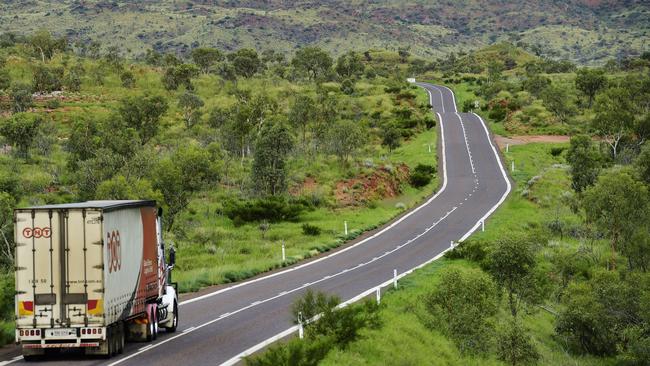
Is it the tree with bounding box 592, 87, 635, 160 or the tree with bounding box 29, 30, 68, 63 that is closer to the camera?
the tree with bounding box 592, 87, 635, 160

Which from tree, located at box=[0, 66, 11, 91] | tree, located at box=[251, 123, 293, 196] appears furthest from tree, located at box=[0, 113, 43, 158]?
tree, located at box=[0, 66, 11, 91]

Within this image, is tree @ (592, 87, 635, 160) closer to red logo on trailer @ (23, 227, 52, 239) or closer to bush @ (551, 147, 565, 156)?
bush @ (551, 147, 565, 156)

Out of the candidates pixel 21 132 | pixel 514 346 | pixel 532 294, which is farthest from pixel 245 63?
pixel 514 346

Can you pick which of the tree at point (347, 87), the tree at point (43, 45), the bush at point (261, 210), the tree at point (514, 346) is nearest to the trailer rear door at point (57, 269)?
the tree at point (514, 346)

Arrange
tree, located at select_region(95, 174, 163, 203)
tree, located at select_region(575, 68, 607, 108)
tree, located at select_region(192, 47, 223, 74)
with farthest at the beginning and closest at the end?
tree, located at select_region(192, 47, 223, 74) < tree, located at select_region(575, 68, 607, 108) < tree, located at select_region(95, 174, 163, 203)

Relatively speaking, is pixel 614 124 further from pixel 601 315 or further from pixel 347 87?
pixel 347 87

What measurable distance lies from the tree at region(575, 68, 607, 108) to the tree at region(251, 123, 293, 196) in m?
59.2

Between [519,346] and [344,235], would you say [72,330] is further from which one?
[344,235]

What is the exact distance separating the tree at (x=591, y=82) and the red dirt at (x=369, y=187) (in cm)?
4686

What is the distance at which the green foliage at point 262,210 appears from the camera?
4116 centimetres

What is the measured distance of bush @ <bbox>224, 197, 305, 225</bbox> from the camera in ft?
135

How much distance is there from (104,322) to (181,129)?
54631 millimetres

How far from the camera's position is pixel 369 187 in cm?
5250

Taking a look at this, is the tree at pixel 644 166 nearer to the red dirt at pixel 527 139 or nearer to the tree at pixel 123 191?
the red dirt at pixel 527 139
